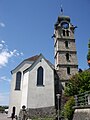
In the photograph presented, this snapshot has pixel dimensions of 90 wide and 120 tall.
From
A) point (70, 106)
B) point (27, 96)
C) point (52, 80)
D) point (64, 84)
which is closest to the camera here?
point (70, 106)

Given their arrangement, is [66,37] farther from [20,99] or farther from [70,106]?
[70,106]

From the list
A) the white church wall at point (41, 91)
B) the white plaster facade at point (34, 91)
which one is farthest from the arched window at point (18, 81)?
the white church wall at point (41, 91)

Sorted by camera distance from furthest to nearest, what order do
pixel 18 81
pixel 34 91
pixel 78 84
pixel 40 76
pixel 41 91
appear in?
pixel 18 81, pixel 40 76, pixel 41 91, pixel 34 91, pixel 78 84

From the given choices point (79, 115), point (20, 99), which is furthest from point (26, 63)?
point (79, 115)

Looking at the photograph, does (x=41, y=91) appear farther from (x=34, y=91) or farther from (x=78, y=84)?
(x=78, y=84)

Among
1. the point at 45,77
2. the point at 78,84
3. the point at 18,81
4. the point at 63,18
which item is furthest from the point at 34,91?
the point at 63,18

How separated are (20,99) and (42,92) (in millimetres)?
5789

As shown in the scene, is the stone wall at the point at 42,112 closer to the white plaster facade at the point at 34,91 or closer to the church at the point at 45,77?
the church at the point at 45,77

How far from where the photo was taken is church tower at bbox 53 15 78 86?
3428 centimetres

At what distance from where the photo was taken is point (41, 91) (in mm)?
29484

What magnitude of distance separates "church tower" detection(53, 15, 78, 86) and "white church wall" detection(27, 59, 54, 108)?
3780 mm

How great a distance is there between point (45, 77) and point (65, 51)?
8.61 m

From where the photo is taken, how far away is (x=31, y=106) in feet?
92.5

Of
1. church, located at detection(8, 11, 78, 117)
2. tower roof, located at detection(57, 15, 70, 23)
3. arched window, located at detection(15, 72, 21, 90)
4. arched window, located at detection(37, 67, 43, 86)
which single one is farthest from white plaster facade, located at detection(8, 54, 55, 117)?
tower roof, located at detection(57, 15, 70, 23)
